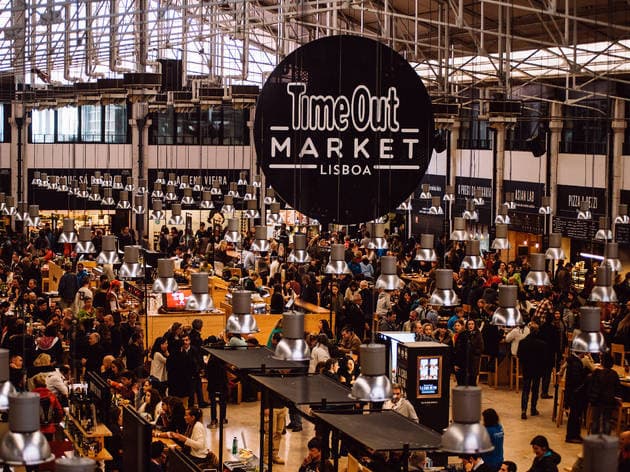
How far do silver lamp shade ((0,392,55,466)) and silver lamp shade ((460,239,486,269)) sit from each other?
11220 millimetres

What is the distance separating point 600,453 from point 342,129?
274cm

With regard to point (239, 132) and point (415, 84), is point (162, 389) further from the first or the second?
point (239, 132)

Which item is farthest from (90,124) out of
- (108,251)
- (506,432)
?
(506,432)

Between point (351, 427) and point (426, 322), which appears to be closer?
point (351, 427)

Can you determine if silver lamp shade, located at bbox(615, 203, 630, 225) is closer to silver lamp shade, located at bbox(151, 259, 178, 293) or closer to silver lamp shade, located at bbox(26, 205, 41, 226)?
silver lamp shade, located at bbox(26, 205, 41, 226)

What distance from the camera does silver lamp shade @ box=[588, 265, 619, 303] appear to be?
45.4 feet

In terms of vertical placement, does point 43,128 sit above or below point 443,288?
above

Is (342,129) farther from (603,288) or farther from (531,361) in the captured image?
(531,361)

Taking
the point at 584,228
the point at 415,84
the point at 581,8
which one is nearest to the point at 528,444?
the point at 415,84

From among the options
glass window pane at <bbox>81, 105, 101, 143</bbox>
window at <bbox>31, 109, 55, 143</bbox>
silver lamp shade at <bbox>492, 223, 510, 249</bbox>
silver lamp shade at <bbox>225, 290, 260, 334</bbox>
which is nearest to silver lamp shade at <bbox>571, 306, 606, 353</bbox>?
silver lamp shade at <bbox>225, 290, 260, 334</bbox>

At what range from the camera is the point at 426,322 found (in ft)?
54.2

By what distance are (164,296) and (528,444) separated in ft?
21.7

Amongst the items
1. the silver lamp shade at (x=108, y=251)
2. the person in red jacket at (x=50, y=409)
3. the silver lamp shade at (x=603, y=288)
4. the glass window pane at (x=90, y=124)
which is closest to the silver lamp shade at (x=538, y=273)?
the silver lamp shade at (x=603, y=288)

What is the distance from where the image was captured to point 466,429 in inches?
A: 252
